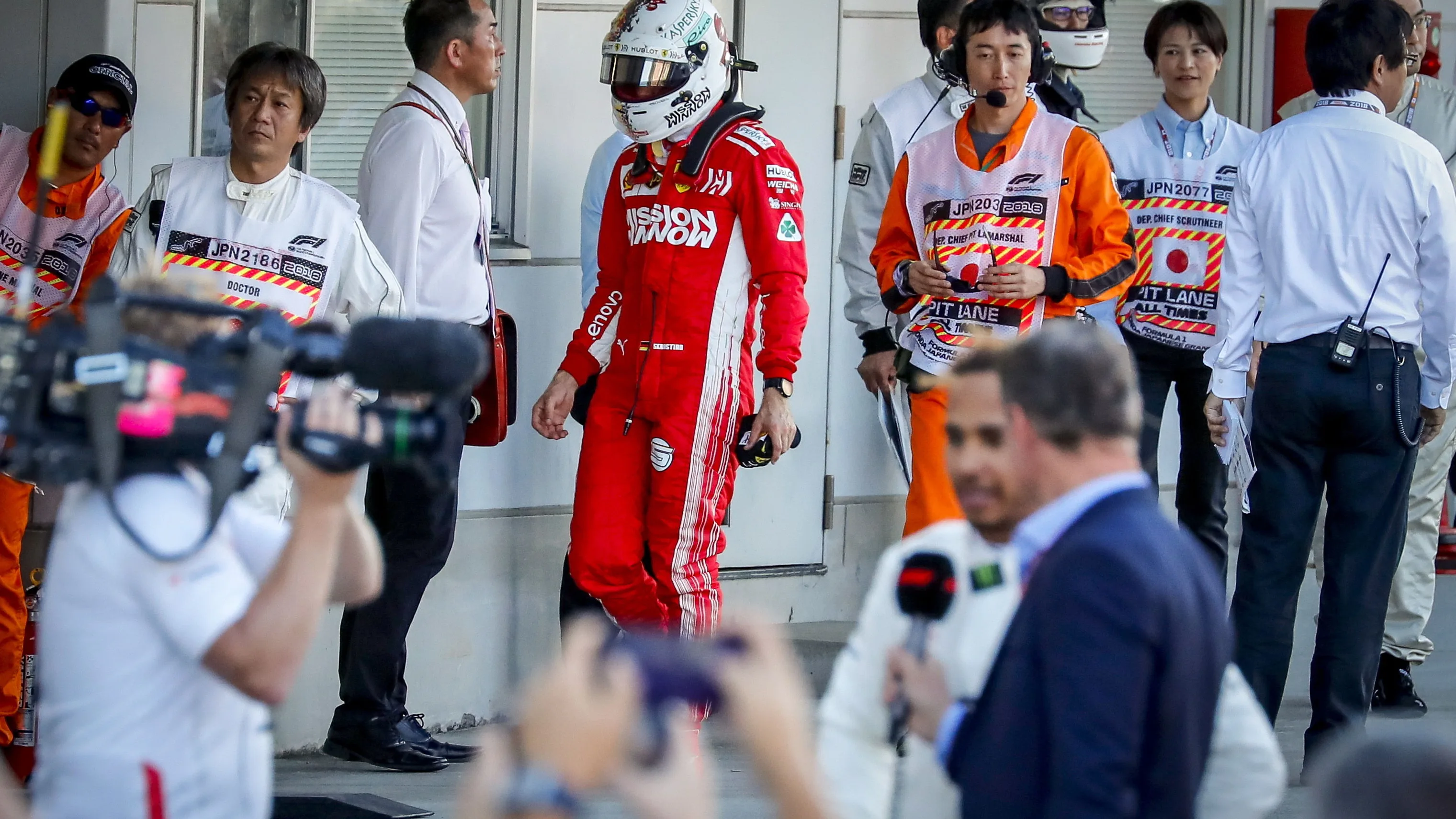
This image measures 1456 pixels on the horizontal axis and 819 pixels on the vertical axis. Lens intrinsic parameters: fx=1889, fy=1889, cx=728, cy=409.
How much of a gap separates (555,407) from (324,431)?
131 inches

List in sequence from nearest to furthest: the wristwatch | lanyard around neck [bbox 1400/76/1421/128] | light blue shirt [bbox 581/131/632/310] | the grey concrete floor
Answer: the wristwatch < the grey concrete floor < light blue shirt [bbox 581/131/632/310] < lanyard around neck [bbox 1400/76/1421/128]

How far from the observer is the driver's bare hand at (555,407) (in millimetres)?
5770

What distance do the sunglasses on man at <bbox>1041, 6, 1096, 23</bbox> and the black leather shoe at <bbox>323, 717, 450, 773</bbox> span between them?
12.0 feet

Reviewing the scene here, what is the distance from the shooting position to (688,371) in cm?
552

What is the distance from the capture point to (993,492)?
2.87 m

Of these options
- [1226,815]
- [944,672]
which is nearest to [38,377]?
[944,672]

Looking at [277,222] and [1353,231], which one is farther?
[1353,231]

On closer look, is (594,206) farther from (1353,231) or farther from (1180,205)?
(1353,231)

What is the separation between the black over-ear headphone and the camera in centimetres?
591

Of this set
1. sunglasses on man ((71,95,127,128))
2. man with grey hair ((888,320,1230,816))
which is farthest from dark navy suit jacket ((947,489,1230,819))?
sunglasses on man ((71,95,127,128))

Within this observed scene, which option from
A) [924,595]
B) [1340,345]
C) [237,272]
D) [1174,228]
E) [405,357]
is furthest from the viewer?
[1174,228]

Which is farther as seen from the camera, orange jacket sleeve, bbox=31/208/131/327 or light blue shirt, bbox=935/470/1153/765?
orange jacket sleeve, bbox=31/208/131/327

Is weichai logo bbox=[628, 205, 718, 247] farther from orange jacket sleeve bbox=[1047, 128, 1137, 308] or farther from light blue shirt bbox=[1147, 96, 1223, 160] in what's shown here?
light blue shirt bbox=[1147, 96, 1223, 160]

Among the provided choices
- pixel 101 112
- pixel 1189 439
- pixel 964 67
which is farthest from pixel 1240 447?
pixel 101 112
